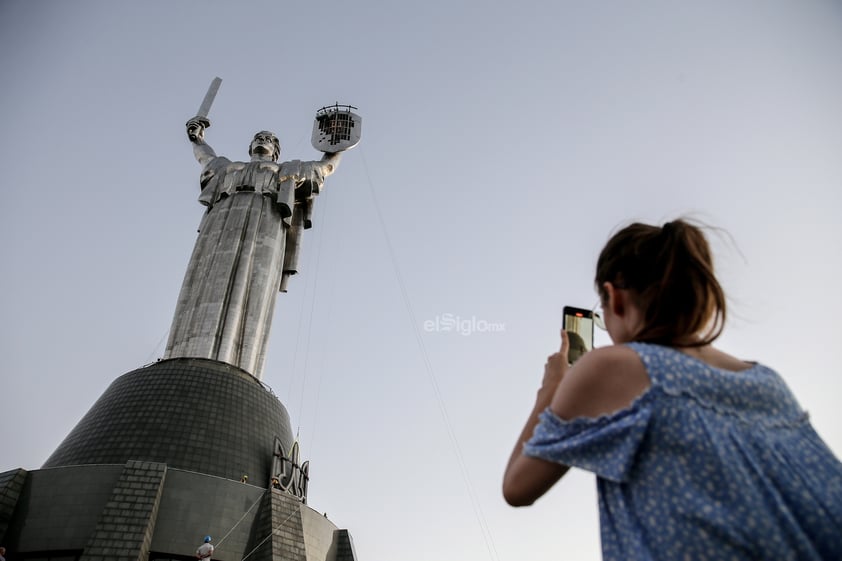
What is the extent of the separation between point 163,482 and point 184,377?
3243mm

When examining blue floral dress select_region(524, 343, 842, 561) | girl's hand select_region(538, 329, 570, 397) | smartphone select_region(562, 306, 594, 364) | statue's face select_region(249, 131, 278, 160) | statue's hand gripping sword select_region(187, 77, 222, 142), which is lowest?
blue floral dress select_region(524, 343, 842, 561)

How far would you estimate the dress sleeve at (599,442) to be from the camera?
1575mm

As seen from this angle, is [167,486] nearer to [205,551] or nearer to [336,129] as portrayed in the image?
[205,551]

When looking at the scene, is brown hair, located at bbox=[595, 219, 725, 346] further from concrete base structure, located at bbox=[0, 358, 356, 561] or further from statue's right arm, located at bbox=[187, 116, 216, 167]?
statue's right arm, located at bbox=[187, 116, 216, 167]

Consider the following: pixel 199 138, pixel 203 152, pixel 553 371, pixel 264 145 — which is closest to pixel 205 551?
pixel 553 371

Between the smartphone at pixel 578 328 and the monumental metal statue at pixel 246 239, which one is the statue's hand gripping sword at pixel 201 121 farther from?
the smartphone at pixel 578 328

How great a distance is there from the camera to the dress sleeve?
5.17 ft

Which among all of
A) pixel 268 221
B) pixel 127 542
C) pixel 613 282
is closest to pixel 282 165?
pixel 268 221

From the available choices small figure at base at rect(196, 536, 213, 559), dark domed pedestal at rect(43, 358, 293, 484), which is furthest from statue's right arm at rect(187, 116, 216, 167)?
small figure at base at rect(196, 536, 213, 559)

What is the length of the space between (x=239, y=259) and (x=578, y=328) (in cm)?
1728

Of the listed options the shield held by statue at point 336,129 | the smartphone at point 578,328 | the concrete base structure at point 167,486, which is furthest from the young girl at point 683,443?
the shield held by statue at point 336,129

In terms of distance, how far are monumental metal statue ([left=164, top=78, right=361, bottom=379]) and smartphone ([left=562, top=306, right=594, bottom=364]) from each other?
15569 millimetres

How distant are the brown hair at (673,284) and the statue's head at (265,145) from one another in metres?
20.8

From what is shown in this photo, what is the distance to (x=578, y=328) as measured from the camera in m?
2.40
